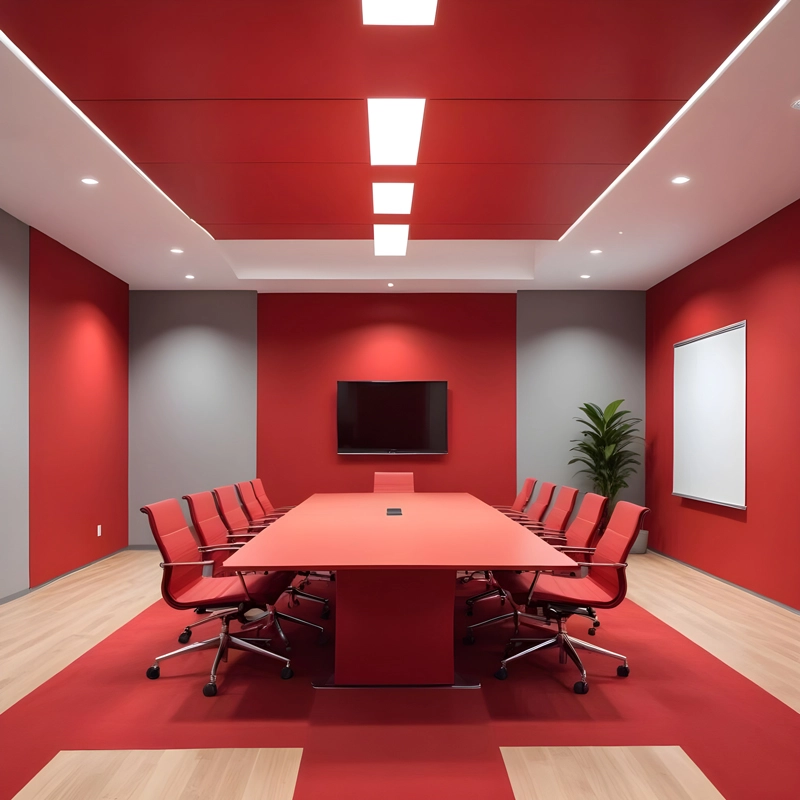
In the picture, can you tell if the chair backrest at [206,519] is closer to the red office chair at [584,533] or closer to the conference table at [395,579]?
the conference table at [395,579]

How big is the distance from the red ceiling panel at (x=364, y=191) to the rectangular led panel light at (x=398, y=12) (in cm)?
140

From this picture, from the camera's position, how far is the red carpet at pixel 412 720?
2428mm

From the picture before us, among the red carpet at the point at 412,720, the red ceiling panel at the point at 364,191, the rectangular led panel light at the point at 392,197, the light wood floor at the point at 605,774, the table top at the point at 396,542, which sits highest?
the rectangular led panel light at the point at 392,197

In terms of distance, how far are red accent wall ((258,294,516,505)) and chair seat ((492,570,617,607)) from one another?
390cm

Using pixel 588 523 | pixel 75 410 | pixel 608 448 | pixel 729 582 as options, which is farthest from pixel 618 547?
pixel 75 410

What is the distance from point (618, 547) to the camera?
352 cm

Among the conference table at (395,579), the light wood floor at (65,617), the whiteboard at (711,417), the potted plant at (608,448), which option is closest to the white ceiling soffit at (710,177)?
the whiteboard at (711,417)

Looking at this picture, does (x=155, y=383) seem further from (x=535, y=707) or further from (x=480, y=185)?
(x=535, y=707)

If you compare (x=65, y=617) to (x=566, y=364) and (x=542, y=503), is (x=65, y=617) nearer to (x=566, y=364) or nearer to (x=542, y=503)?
(x=542, y=503)

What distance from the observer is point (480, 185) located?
4.14 meters

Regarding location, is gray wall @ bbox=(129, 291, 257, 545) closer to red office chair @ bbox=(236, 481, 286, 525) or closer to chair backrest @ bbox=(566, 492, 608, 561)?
red office chair @ bbox=(236, 481, 286, 525)

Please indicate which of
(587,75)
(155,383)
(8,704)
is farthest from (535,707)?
(155,383)

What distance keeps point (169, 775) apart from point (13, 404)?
13.3ft

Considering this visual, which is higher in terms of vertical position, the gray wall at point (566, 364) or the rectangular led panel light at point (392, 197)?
the rectangular led panel light at point (392, 197)
